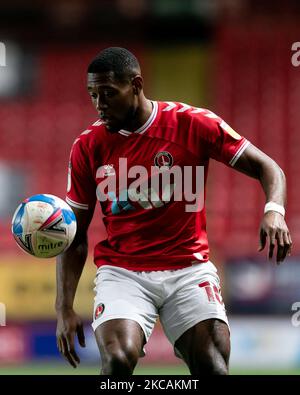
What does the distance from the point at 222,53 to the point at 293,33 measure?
128 centimetres

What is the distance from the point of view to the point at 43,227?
4.59 m

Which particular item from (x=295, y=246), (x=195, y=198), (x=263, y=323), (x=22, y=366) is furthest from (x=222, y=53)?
(x=195, y=198)

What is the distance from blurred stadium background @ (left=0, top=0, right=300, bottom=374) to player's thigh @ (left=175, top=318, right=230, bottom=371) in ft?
20.6

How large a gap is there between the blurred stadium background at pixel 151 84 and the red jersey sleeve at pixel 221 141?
20.1 ft

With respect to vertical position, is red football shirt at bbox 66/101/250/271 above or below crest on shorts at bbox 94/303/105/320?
above

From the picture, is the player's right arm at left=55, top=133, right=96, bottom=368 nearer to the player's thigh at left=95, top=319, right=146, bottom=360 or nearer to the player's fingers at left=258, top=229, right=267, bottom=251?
the player's thigh at left=95, top=319, right=146, bottom=360

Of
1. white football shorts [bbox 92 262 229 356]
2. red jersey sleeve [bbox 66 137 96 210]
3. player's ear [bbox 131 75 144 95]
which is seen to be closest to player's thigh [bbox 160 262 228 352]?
white football shorts [bbox 92 262 229 356]

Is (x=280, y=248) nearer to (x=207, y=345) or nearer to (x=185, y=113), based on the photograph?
(x=207, y=345)

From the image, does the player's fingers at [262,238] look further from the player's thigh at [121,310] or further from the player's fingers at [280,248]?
the player's thigh at [121,310]

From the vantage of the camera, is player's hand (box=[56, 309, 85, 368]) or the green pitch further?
the green pitch

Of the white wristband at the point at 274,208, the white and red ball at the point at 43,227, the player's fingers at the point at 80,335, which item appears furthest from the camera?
the player's fingers at the point at 80,335

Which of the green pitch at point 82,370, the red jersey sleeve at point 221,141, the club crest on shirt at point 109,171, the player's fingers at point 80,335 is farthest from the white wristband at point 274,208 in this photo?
the green pitch at point 82,370

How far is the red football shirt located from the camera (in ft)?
15.9

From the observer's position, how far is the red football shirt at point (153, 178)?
4848 millimetres
